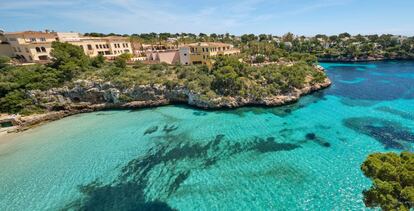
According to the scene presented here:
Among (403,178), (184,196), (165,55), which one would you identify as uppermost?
(165,55)

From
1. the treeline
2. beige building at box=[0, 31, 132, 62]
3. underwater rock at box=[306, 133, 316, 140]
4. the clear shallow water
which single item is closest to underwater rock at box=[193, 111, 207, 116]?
the clear shallow water

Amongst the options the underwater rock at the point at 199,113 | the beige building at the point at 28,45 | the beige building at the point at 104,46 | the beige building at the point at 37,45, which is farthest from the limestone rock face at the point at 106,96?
the beige building at the point at 104,46

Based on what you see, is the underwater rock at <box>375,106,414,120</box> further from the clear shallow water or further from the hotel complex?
the hotel complex

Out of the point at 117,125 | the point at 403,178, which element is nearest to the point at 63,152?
the point at 117,125

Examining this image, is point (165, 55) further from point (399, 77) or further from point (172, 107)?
point (399, 77)

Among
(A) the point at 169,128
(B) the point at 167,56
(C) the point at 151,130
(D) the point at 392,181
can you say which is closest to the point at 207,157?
(A) the point at 169,128

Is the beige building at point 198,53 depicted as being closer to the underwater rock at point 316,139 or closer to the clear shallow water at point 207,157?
the clear shallow water at point 207,157
